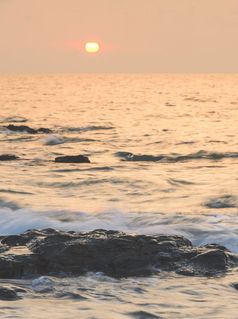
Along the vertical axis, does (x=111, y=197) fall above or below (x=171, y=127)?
below

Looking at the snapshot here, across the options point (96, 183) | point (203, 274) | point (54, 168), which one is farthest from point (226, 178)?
point (203, 274)

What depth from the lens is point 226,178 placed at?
21172 millimetres

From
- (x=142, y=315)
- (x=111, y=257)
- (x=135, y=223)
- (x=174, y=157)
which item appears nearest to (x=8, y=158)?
(x=174, y=157)

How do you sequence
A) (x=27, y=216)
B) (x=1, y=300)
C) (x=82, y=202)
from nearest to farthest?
1. (x=1, y=300)
2. (x=27, y=216)
3. (x=82, y=202)

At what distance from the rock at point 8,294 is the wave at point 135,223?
4428 mm

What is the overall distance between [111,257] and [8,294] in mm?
1908

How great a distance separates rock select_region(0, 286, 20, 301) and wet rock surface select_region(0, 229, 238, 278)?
0.77 metres

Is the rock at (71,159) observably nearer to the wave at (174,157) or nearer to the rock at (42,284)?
the wave at (174,157)

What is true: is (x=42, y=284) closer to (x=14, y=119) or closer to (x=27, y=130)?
(x=27, y=130)

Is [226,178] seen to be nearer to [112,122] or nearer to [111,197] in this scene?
[111,197]

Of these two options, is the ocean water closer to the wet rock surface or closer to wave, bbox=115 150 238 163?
wave, bbox=115 150 238 163

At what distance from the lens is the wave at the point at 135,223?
40.4ft

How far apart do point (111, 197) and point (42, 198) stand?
186 centimetres

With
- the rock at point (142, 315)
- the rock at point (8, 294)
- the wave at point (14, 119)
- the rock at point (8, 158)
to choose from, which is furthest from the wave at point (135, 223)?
the wave at point (14, 119)
